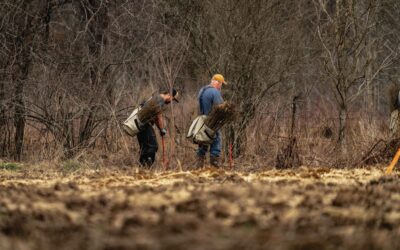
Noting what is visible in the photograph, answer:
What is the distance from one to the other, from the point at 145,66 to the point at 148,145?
4.86m

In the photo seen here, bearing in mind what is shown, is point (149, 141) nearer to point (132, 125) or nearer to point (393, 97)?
point (132, 125)

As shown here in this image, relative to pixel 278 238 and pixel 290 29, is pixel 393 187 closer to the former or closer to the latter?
pixel 278 238

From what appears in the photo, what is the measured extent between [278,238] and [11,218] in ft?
7.52

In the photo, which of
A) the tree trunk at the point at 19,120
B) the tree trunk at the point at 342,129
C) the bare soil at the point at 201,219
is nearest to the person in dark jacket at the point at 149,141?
the tree trunk at the point at 342,129

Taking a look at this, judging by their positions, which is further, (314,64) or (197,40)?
(314,64)

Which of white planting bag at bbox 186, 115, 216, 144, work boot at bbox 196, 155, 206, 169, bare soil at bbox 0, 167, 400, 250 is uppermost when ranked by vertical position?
white planting bag at bbox 186, 115, 216, 144

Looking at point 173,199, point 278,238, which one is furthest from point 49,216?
point 278,238

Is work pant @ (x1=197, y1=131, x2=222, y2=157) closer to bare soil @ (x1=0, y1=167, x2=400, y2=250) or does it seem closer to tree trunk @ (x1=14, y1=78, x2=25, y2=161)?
tree trunk @ (x1=14, y1=78, x2=25, y2=161)

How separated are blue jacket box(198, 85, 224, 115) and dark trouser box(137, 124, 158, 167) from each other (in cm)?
104

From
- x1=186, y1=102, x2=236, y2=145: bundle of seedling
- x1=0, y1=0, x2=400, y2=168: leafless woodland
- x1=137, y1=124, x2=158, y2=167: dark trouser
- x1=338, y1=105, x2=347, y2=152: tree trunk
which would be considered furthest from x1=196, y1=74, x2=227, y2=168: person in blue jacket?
x1=338, y1=105, x2=347, y2=152: tree trunk

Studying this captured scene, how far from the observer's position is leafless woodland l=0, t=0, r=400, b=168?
17.0 m

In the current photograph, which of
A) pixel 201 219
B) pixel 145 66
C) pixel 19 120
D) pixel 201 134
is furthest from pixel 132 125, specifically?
pixel 201 219

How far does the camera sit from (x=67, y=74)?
17.9 metres

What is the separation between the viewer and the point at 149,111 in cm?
1448
